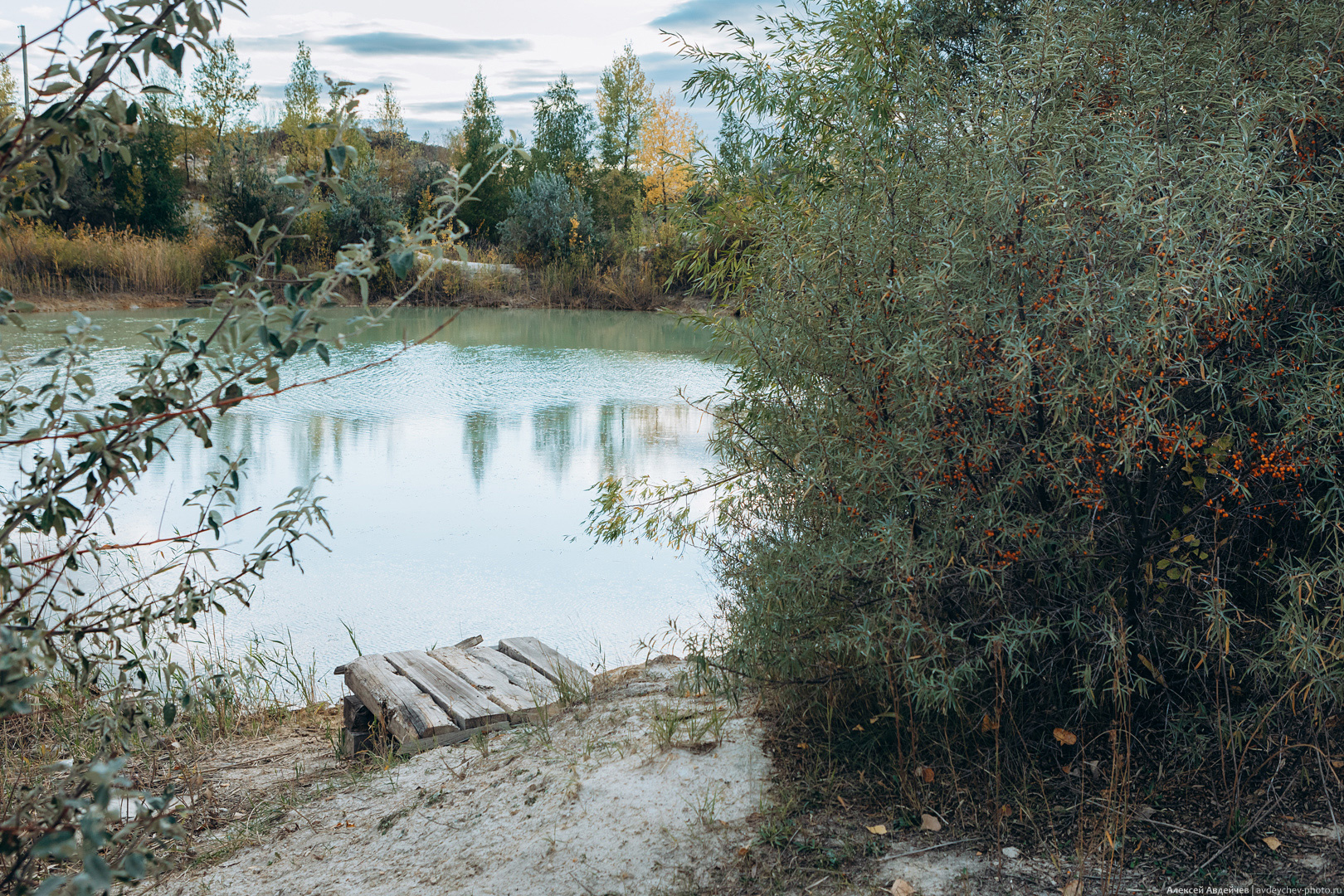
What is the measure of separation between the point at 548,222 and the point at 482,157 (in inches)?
220

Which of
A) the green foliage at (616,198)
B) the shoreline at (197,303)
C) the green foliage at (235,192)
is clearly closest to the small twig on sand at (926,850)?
the shoreline at (197,303)

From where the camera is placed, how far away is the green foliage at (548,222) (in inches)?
892

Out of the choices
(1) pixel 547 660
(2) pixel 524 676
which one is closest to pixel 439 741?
(2) pixel 524 676

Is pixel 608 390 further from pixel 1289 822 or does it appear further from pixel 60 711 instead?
pixel 1289 822

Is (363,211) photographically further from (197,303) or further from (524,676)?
(524,676)

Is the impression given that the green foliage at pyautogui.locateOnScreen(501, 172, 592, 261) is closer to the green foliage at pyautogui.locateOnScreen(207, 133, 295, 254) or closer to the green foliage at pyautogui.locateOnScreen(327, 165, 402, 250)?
the green foliage at pyautogui.locateOnScreen(327, 165, 402, 250)

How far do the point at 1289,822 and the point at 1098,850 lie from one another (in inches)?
19.9

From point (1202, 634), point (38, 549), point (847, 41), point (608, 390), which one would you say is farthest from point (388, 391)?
point (1202, 634)

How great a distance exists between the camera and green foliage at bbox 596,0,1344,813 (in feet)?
7.22

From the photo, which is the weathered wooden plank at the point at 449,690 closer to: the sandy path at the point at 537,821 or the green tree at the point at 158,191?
the sandy path at the point at 537,821

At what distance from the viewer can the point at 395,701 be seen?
138 inches

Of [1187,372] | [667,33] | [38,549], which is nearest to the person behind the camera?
[1187,372]

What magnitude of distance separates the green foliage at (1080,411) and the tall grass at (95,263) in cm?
1678

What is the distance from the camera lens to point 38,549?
15.8ft
